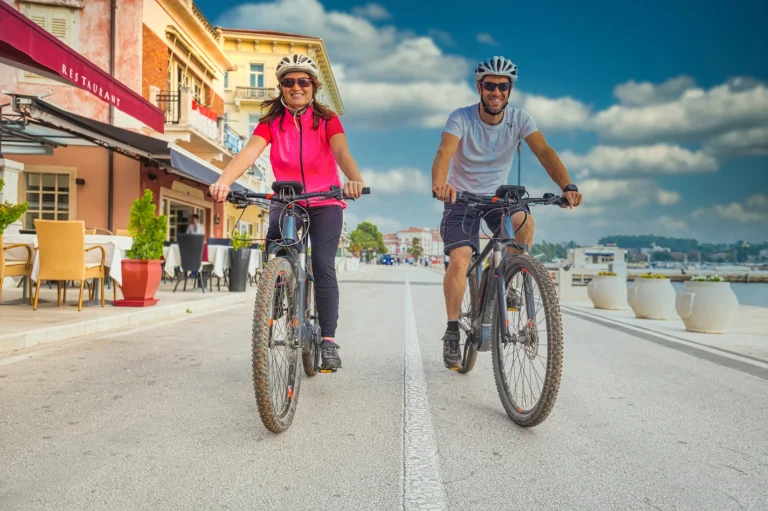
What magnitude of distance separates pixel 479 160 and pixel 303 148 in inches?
50.0

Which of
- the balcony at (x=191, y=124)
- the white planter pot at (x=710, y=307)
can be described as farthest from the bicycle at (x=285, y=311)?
the balcony at (x=191, y=124)

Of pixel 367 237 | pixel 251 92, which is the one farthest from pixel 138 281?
pixel 367 237

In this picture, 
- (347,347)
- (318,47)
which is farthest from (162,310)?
(318,47)

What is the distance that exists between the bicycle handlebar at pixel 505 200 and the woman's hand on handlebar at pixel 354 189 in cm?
56

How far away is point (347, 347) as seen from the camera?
19.6 ft

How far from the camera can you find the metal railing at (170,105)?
18656mm

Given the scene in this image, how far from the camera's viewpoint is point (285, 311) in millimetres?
3082

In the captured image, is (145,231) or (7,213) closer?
(7,213)

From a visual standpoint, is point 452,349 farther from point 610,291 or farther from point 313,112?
point 610,291

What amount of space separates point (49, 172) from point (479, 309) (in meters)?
15.8

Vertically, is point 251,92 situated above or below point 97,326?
above

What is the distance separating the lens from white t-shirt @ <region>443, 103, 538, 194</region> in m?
4.11

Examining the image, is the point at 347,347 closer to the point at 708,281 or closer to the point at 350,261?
the point at 708,281

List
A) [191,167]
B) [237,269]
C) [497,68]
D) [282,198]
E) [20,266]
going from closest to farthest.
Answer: [282,198] < [497,68] < [20,266] < [237,269] < [191,167]
